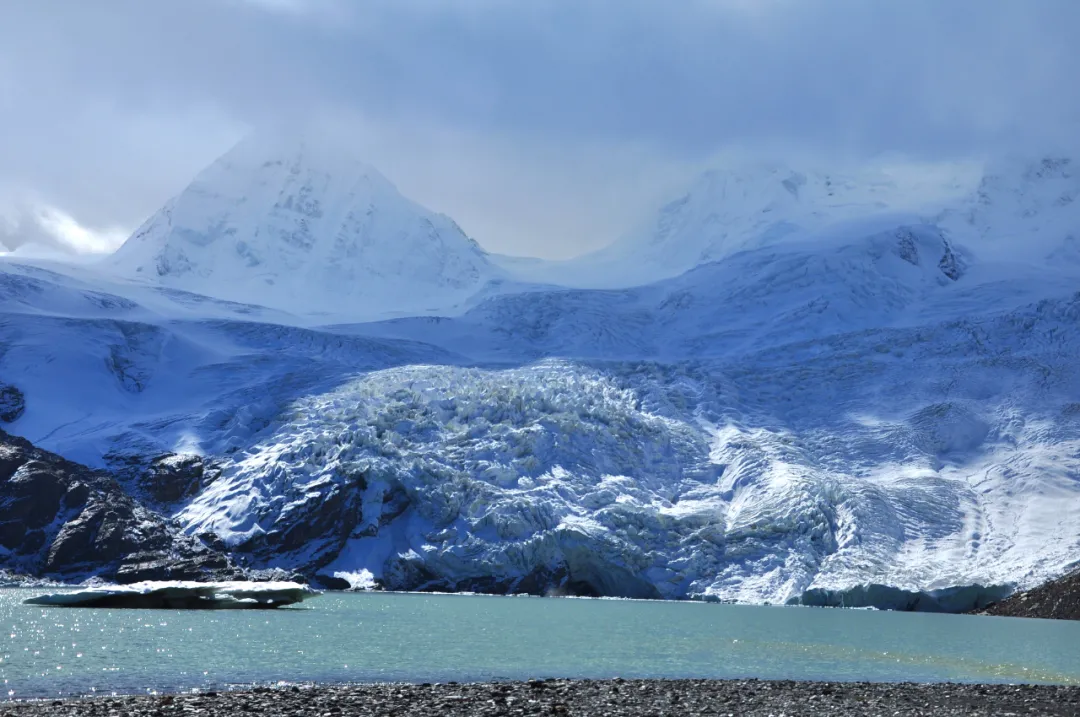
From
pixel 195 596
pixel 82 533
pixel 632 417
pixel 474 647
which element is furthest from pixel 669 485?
pixel 474 647

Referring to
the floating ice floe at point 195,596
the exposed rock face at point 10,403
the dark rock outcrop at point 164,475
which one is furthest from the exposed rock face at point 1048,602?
the exposed rock face at point 10,403

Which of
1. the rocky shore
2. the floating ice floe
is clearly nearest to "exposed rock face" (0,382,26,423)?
the floating ice floe

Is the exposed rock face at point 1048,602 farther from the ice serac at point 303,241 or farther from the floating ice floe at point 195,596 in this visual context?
the ice serac at point 303,241

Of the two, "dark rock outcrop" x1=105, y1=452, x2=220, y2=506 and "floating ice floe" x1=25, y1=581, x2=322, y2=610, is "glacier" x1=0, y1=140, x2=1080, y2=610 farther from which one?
"floating ice floe" x1=25, y1=581, x2=322, y2=610

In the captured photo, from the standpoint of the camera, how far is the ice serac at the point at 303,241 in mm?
98250

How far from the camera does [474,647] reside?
2509 cm

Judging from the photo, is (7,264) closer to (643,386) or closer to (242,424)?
(242,424)

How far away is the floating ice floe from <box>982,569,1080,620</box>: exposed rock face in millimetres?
26407

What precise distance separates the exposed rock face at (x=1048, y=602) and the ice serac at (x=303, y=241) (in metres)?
55.1

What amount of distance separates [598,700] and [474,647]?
8259 millimetres

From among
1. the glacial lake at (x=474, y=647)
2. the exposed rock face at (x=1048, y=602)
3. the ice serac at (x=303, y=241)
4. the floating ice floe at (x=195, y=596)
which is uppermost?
the ice serac at (x=303, y=241)

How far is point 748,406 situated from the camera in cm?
6244

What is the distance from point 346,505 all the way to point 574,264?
60276 mm

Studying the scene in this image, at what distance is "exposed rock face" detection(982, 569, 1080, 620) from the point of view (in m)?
42.8
